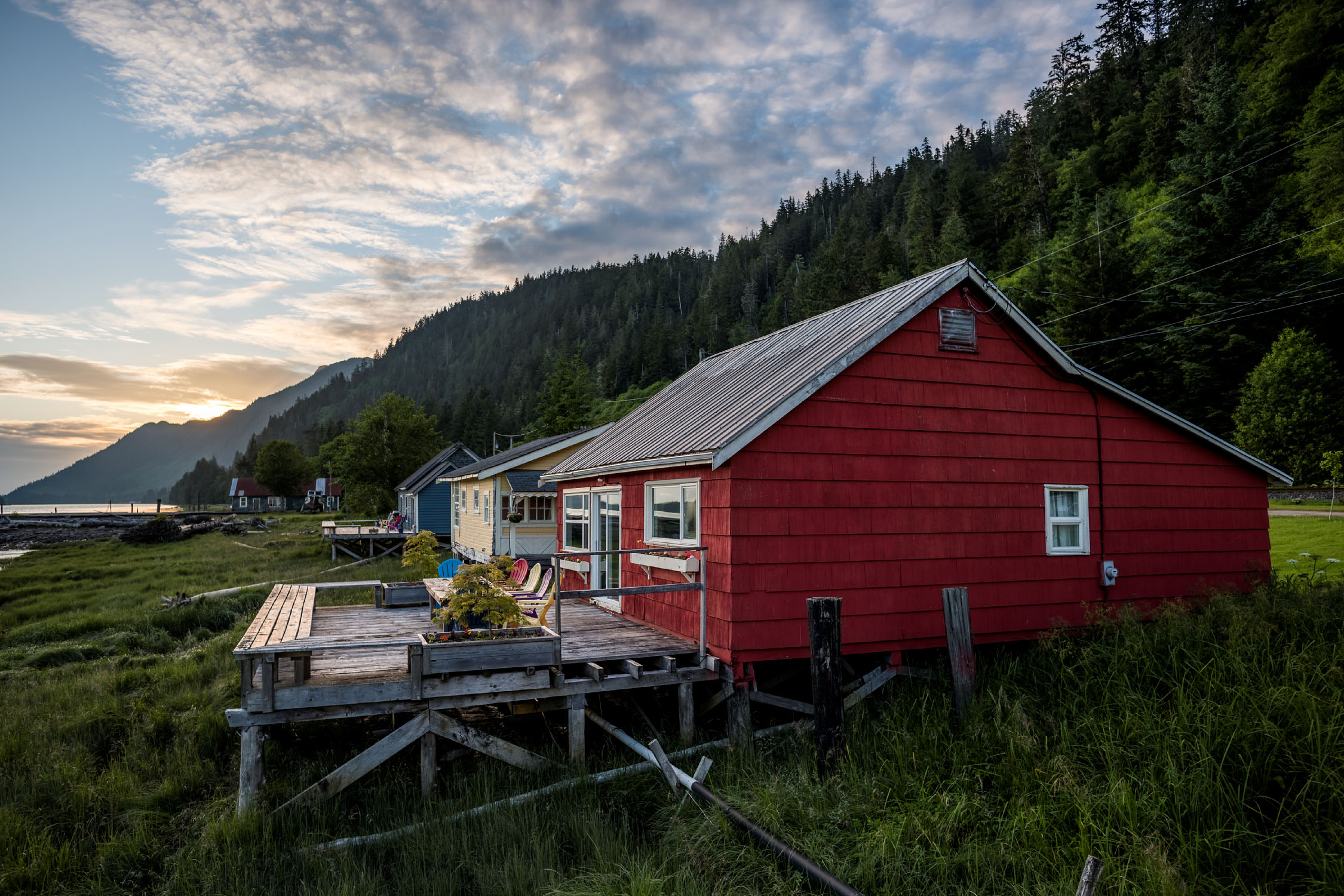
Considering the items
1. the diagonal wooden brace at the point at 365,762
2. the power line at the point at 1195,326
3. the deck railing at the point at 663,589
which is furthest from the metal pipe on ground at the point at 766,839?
the power line at the point at 1195,326

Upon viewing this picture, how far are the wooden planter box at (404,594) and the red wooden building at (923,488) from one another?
3.86 meters

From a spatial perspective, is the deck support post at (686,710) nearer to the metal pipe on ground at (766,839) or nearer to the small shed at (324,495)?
the metal pipe on ground at (766,839)

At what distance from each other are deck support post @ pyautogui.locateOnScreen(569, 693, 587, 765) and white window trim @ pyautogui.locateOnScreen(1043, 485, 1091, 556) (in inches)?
280

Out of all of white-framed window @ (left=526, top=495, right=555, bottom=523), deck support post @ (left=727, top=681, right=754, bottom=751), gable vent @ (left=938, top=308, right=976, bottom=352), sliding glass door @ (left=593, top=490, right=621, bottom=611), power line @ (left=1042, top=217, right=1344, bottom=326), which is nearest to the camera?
deck support post @ (left=727, top=681, right=754, bottom=751)

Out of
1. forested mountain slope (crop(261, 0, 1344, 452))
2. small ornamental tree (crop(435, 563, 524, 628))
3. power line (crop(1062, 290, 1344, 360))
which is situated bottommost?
small ornamental tree (crop(435, 563, 524, 628))

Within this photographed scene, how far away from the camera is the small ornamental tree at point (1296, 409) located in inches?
963

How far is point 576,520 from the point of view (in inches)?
602

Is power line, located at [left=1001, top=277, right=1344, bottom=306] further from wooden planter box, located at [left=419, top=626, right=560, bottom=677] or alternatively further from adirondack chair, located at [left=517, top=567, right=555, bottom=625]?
wooden planter box, located at [left=419, top=626, right=560, bottom=677]

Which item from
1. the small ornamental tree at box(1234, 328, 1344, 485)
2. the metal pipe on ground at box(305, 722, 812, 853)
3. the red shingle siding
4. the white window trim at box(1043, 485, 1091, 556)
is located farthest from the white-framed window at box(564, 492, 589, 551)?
the small ornamental tree at box(1234, 328, 1344, 485)

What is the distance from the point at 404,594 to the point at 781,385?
7890mm

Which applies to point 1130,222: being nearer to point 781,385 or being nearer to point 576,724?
point 781,385

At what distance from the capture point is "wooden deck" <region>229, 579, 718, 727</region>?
710 cm

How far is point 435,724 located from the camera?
775 centimetres

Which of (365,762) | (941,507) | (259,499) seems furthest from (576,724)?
(259,499)
